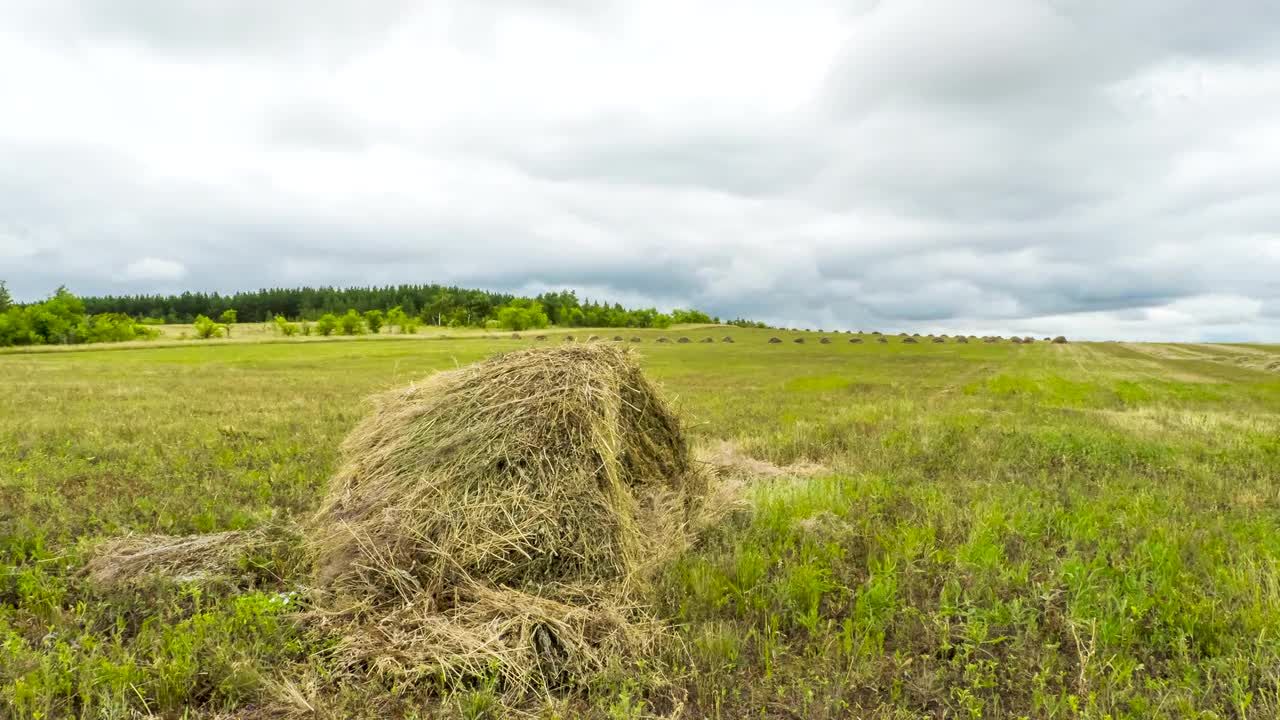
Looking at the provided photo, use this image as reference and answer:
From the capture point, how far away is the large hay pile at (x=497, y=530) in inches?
168

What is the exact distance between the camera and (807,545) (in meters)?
6.11

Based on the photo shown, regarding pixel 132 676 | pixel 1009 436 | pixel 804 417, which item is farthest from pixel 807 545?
pixel 804 417

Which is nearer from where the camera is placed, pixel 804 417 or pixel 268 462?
pixel 268 462

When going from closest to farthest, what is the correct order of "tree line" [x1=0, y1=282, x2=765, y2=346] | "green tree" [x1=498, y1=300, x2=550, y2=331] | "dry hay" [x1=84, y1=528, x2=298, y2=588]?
"dry hay" [x1=84, y1=528, x2=298, y2=588] < "tree line" [x1=0, y1=282, x2=765, y2=346] < "green tree" [x1=498, y1=300, x2=550, y2=331]

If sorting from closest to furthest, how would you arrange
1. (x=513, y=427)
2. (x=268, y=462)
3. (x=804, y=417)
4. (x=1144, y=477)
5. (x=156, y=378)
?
(x=513, y=427) → (x=1144, y=477) → (x=268, y=462) → (x=804, y=417) → (x=156, y=378)

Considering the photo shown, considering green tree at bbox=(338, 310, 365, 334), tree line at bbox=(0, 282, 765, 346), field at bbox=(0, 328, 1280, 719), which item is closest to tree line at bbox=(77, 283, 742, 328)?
tree line at bbox=(0, 282, 765, 346)

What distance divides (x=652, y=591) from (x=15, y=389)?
29427 mm

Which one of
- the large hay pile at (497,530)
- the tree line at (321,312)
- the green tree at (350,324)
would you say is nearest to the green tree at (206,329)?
the tree line at (321,312)

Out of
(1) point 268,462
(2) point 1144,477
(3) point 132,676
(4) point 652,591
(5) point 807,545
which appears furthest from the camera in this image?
(1) point 268,462

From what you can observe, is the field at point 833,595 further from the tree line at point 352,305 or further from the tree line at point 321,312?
the tree line at point 352,305

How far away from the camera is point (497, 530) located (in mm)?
5145

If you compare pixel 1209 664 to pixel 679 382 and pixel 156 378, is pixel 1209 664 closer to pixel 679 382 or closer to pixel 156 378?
pixel 679 382

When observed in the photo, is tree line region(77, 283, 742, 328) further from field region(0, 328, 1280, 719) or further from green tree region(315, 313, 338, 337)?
field region(0, 328, 1280, 719)

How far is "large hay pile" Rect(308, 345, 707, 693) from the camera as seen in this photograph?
4.28 m
